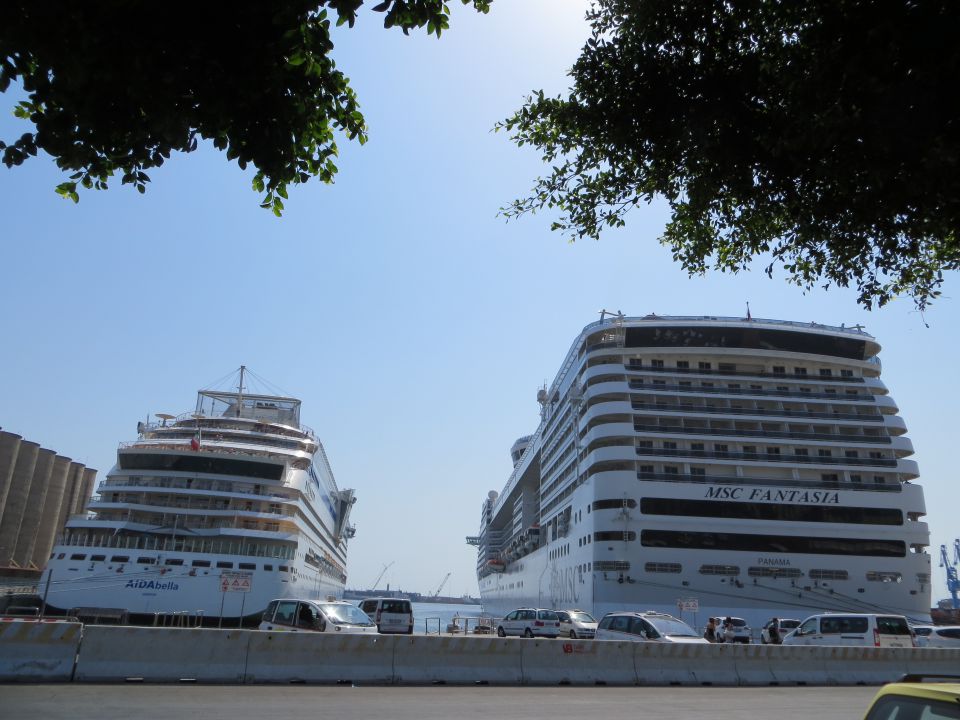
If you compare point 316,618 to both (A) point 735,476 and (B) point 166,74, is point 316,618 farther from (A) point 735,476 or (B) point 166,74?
(A) point 735,476

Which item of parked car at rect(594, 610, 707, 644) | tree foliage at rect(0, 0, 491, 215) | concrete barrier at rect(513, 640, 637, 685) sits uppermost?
tree foliage at rect(0, 0, 491, 215)

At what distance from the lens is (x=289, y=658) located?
11609 mm

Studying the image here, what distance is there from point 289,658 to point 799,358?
3900 cm

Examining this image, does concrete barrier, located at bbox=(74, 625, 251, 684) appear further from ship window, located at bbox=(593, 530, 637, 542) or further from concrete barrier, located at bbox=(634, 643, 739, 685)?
ship window, located at bbox=(593, 530, 637, 542)

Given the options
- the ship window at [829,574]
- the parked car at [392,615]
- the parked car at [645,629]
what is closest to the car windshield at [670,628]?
the parked car at [645,629]

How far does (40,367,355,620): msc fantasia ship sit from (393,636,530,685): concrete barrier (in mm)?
18201

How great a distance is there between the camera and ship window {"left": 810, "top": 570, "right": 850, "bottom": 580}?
34.0m

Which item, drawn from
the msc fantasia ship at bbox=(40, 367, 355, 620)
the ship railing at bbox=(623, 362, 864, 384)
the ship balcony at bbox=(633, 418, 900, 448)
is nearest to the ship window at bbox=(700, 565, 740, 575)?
the ship balcony at bbox=(633, 418, 900, 448)

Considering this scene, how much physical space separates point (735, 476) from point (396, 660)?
28.5 m

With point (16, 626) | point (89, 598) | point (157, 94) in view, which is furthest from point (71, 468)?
point (157, 94)

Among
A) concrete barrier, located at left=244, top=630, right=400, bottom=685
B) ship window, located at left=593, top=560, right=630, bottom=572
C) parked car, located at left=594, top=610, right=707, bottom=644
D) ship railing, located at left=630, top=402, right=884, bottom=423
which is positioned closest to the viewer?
concrete barrier, located at left=244, top=630, right=400, bottom=685

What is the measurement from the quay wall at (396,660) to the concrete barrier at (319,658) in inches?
0.7

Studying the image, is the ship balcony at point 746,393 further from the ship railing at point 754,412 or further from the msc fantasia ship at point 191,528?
the msc fantasia ship at point 191,528

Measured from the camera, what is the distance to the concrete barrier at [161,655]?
418 inches
